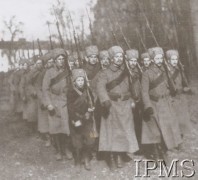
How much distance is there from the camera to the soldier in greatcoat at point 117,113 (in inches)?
270

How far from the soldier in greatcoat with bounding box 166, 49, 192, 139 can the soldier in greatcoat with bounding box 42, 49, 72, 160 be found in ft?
6.30

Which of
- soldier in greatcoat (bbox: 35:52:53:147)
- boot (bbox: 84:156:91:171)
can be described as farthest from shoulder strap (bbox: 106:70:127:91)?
soldier in greatcoat (bbox: 35:52:53:147)

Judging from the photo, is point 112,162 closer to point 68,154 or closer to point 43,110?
point 68,154

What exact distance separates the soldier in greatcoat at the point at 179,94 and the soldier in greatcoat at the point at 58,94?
6.30 ft

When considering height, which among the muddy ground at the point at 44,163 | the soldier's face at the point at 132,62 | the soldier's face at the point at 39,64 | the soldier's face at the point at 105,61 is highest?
the soldier's face at the point at 39,64

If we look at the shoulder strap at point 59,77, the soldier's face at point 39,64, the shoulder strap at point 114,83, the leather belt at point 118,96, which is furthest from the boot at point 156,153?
the soldier's face at point 39,64

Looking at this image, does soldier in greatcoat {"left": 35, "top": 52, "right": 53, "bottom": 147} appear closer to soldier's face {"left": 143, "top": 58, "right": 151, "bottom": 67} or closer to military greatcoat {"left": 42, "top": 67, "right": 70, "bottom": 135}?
military greatcoat {"left": 42, "top": 67, "right": 70, "bottom": 135}

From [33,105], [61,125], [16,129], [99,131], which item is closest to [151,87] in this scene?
[99,131]

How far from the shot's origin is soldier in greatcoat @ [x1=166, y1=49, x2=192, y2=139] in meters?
7.71

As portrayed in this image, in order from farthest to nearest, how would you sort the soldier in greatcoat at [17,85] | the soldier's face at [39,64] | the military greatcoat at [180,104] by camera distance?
the soldier in greatcoat at [17,85] < the soldier's face at [39,64] < the military greatcoat at [180,104]

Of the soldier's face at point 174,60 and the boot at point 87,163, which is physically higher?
the soldier's face at point 174,60

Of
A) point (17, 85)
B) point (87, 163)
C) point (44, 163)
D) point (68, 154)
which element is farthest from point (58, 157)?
point (17, 85)

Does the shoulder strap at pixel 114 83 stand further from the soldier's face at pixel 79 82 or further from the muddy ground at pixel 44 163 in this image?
the muddy ground at pixel 44 163

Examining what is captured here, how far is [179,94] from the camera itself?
795 cm
